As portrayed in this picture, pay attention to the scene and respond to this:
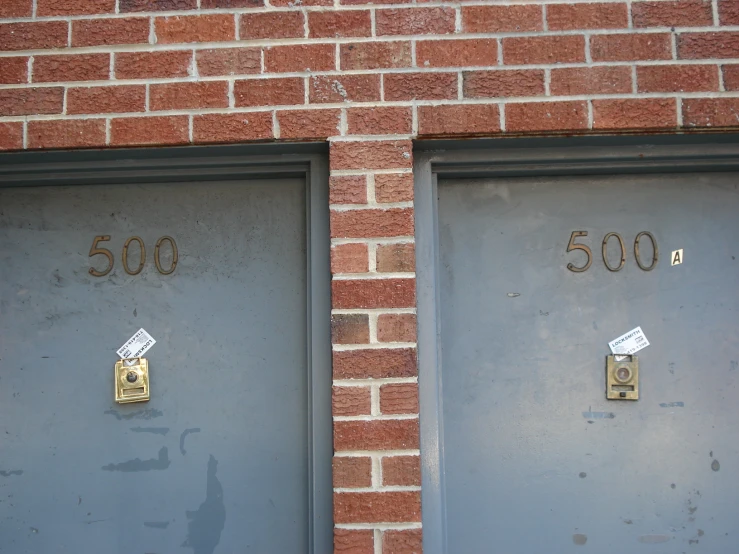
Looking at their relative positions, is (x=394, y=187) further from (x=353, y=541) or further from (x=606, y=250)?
(x=353, y=541)

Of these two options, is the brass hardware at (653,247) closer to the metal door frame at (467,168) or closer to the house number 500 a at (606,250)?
the house number 500 a at (606,250)

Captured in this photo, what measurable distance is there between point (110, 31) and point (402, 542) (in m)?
1.88

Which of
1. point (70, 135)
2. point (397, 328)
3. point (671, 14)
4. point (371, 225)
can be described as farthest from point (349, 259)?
point (671, 14)

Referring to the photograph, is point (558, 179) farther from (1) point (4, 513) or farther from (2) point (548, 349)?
(1) point (4, 513)

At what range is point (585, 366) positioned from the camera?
229cm

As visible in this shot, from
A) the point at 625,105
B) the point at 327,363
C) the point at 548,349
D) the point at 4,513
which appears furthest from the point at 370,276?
the point at 4,513

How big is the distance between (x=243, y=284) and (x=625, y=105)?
54.9 inches

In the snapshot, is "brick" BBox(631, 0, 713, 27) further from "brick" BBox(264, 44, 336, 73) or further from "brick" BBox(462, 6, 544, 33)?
"brick" BBox(264, 44, 336, 73)

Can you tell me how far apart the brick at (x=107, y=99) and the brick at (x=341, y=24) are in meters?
0.60

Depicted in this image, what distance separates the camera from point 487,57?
7.11 feet

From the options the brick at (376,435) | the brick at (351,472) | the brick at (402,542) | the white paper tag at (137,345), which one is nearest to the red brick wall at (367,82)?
the brick at (376,435)

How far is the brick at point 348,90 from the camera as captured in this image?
2.16 metres

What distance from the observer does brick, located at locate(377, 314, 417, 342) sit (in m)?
2.08

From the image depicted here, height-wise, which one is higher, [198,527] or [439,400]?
[439,400]
